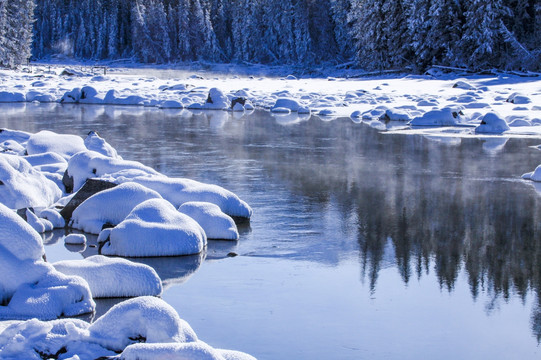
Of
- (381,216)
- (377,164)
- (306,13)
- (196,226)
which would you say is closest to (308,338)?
(196,226)

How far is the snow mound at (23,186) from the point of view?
9.27 meters

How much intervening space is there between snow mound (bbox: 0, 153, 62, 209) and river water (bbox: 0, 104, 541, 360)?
120cm

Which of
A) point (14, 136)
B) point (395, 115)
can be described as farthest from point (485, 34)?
point (14, 136)

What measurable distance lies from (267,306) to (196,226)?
1951mm

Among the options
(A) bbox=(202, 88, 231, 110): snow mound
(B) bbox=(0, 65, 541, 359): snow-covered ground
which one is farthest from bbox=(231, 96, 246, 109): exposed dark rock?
(B) bbox=(0, 65, 541, 359): snow-covered ground

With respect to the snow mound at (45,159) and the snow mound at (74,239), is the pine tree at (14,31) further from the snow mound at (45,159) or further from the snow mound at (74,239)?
the snow mound at (74,239)

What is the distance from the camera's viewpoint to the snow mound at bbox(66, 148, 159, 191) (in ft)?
33.8

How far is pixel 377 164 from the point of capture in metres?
14.3

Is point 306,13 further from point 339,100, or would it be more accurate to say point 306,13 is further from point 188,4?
point 339,100

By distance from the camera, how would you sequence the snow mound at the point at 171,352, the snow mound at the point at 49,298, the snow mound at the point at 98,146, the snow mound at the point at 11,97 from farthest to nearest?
1. the snow mound at the point at 11,97
2. the snow mound at the point at 98,146
3. the snow mound at the point at 49,298
4. the snow mound at the point at 171,352

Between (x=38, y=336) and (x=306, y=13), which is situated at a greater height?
(x=306, y=13)

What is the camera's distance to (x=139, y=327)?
A: 4828mm

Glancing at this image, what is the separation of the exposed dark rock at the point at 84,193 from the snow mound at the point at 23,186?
0.65 meters

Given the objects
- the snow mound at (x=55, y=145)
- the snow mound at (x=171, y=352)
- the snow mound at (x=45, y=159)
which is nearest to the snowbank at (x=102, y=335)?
the snow mound at (x=171, y=352)
